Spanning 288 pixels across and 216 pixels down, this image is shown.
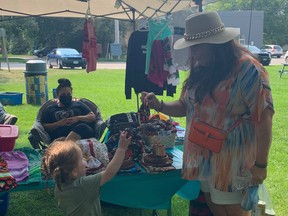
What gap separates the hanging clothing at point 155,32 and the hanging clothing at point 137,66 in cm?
30

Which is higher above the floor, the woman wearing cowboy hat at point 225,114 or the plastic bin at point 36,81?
Result: the woman wearing cowboy hat at point 225,114

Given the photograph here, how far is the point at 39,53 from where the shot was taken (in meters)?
31.1

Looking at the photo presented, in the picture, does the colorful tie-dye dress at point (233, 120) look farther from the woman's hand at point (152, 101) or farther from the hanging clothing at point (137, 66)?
the hanging clothing at point (137, 66)

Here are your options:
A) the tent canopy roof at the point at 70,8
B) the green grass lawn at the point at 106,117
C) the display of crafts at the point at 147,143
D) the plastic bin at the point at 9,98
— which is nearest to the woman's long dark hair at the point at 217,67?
the green grass lawn at the point at 106,117

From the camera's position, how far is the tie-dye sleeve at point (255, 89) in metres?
2.04

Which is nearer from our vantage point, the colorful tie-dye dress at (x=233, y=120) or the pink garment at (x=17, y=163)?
the colorful tie-dye dress at (x=233, y=120)

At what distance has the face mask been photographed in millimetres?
4609

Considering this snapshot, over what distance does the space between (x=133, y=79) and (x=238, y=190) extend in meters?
2.34

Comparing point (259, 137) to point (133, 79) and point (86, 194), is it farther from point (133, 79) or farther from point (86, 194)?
point (133, 79)

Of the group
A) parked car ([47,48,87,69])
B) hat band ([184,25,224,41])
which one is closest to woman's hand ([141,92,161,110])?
hat band ([184,25,224,41])

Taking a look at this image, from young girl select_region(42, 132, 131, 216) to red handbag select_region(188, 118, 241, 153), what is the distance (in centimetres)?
60

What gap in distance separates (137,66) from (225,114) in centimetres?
225

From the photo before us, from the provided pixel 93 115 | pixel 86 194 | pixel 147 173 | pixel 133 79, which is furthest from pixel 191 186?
pixel 93 115

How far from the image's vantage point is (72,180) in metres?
2.23
